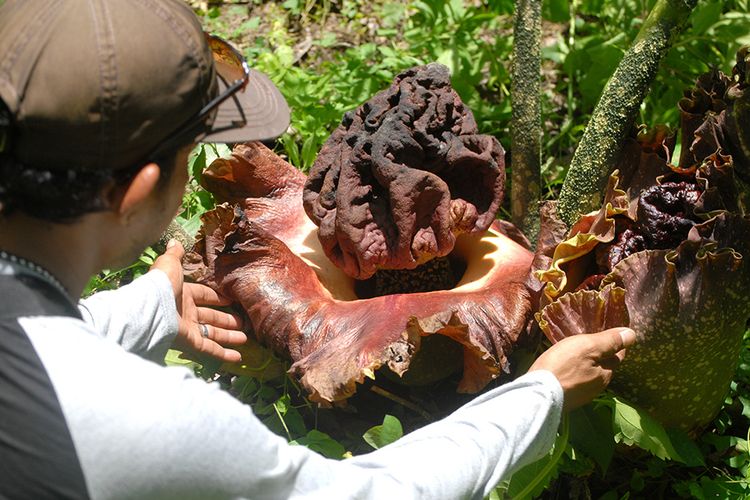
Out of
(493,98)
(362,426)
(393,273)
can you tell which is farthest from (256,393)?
(493,98)

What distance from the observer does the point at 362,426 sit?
237 cm

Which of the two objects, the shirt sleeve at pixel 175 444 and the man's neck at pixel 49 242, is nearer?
the shirt sleeve at pixel 175 444

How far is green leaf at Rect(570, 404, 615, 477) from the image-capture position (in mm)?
2107

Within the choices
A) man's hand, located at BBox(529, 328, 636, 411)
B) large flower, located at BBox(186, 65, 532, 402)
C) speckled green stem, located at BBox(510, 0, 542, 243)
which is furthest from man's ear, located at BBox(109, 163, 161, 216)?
speckled green stem, located at BBox(510, 0, 542, 243)

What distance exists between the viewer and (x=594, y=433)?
212 cm

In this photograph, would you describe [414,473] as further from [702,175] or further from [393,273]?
[702,175]

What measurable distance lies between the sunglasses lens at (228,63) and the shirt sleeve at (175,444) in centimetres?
52

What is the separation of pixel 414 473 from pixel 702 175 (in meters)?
1.08

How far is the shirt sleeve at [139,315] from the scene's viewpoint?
1.94 meters

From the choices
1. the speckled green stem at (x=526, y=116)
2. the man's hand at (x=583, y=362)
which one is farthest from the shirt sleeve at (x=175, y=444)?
the speckled green stem at (x=526, y=116)

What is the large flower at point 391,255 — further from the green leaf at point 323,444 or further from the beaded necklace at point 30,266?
the beaded necklace at point 30,266

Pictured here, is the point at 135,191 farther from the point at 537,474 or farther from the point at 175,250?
the point at 537,474

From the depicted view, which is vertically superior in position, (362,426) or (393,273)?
(393,273)

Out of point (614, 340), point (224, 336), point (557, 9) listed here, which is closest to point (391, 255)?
point (224, 336)
